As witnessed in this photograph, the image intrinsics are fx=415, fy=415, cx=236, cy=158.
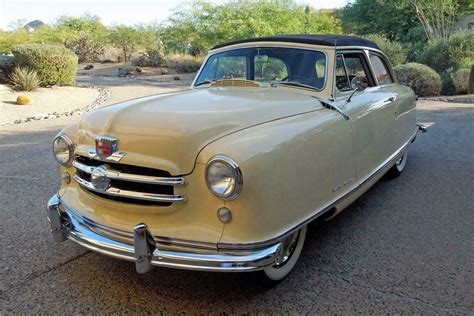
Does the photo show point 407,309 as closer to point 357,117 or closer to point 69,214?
point 357,117

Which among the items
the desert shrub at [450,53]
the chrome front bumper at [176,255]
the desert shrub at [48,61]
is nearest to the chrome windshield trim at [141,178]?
the chrome front bumper at [176,255]

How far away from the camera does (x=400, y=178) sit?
5.18 metres

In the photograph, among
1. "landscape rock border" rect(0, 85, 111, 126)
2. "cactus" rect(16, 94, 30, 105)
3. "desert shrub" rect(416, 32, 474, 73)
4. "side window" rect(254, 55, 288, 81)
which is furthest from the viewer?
"desert shrub" rect(416, 32, 474, 73)

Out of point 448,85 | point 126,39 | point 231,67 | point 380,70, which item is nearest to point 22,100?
point 231,67

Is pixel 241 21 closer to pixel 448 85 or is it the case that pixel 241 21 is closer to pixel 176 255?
pixel 448 85

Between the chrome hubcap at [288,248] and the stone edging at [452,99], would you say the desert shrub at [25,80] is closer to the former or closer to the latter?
the stone edging at [452,99]

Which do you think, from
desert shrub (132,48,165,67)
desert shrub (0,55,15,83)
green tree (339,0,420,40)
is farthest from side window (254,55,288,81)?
green tree (339,0,420,40)

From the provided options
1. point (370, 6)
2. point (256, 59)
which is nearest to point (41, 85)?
point (256, 59)

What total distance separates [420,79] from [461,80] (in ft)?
5.24

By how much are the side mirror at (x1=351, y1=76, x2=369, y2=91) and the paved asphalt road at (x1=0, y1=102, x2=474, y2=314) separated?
47.3 inches

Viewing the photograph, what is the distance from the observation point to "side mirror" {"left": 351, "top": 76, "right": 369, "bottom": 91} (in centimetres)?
377

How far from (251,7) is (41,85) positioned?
10.5 metres

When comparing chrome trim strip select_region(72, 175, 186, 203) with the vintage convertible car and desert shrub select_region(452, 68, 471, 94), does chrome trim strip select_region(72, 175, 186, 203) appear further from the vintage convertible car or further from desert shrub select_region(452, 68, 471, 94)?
desert shrub select_region(452, 68, 471, 94)

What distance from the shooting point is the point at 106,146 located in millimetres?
2590
